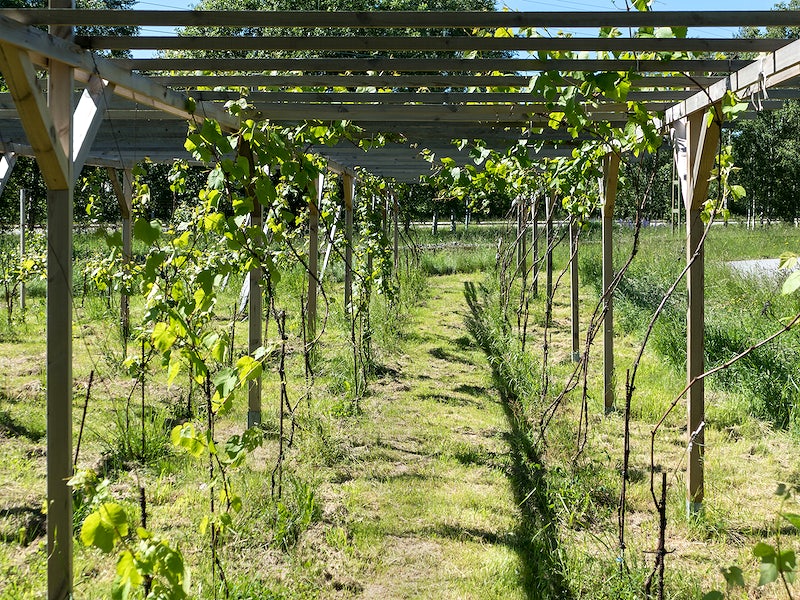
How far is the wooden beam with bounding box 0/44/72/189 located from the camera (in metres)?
2.50

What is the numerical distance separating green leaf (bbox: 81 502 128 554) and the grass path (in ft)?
5.72

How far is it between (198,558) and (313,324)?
14.4 ft

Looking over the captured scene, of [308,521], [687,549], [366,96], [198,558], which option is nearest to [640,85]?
[366,96]

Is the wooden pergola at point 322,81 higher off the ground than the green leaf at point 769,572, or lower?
higher

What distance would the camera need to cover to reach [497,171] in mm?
6977

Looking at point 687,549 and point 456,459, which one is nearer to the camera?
point 687,549

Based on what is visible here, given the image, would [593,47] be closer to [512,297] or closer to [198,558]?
[198,558]

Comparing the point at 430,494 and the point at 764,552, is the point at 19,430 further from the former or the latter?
the point at 764,552

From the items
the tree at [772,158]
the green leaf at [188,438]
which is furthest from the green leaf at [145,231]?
the tree at [772,158]

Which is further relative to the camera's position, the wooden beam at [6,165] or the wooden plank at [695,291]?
the wooden beam at [6,165]

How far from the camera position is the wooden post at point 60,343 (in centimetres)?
279

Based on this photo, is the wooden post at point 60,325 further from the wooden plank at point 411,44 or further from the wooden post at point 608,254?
the wooden post at point 608,254

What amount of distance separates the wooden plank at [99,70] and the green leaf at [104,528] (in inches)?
57.3

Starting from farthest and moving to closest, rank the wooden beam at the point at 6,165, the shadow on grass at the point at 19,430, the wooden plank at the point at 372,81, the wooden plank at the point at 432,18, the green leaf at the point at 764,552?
the wooden beam at the point at 6,165 → the shadow on grass at the point at 19,430 → the wooden plank at the point at 372,81 → the wooden plank at the point at 432,18 → the green leaf at the point at 764,552
